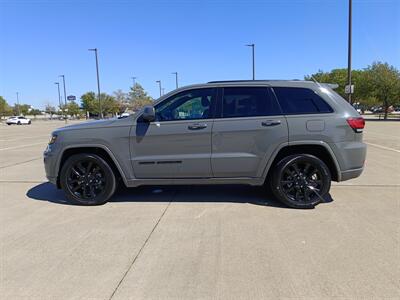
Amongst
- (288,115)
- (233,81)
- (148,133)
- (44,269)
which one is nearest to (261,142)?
(288,115)

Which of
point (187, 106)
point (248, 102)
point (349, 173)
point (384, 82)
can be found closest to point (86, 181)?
point (187, 106)

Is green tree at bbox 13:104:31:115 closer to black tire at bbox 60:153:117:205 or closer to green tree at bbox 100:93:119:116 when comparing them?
green tree at bbox 100:93:119:116

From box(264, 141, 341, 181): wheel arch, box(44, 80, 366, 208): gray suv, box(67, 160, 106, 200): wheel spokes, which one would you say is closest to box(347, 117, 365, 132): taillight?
box(44, 80, 366, 208): gray suv

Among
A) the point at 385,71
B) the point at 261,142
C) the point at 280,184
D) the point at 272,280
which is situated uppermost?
the point at 385,71

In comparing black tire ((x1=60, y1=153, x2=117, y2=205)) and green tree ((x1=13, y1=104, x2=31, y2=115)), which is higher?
green tree ((x1=13, y1=104, x2=31, y2=115))

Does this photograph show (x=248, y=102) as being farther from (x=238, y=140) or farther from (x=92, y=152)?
(x=92, y=152)

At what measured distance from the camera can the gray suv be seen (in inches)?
186

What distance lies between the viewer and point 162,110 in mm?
4934

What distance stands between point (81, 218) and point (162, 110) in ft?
6.39

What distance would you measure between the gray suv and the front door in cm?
1

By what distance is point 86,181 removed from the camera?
5.11m

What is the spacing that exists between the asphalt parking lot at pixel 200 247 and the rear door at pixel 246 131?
653 mm

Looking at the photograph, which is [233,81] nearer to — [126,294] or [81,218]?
[81,218]

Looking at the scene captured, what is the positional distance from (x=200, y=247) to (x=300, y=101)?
266cm
